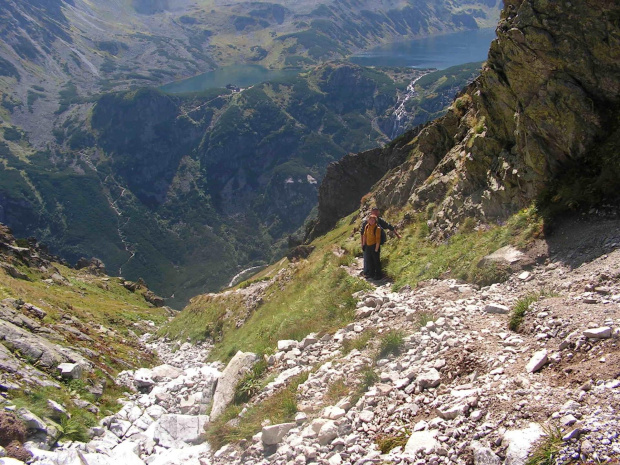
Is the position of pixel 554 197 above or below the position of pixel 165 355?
above

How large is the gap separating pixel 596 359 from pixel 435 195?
1965cm

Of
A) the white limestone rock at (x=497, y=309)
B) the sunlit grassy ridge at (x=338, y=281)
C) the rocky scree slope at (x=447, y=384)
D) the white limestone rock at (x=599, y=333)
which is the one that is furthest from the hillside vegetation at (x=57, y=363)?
the white limestone rock at (x=599, y=333)

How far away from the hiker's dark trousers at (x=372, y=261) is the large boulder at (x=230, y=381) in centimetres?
732

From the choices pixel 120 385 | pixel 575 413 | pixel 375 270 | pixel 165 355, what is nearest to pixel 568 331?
pixel 575 413

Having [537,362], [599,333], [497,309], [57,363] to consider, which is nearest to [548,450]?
[537,362]

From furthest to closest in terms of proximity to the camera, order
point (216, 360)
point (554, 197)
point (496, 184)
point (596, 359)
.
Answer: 1. point (216, 360)
2. point (496, 184)
3. point (554, 197)
4. point (596, 359)

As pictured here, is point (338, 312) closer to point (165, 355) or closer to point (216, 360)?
point (216, 360)

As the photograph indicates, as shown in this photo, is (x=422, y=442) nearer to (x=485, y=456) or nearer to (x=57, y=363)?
(x=485, y=456)

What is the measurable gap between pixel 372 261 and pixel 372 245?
0.76 metres

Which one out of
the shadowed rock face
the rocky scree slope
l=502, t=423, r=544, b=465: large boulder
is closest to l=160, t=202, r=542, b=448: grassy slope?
the rocky scree slope

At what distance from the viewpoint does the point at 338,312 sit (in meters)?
16.2

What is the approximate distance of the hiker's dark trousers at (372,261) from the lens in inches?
778

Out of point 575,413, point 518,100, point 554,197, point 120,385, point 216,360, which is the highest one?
point 518,100

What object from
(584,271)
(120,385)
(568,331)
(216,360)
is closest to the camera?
(568,331)
